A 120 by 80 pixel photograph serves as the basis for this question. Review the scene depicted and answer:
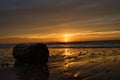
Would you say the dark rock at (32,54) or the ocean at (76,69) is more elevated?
the dark rock at (32,54)

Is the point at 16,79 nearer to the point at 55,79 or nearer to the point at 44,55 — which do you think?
the point at 55,79

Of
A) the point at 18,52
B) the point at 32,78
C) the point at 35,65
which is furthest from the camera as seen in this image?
the point at 18,52

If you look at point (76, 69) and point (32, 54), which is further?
point (32, 54)

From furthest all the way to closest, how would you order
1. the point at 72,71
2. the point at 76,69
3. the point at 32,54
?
the point at 32,54, the point at 76,69, the point at 72,71

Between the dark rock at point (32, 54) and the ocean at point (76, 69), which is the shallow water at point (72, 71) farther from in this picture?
the dark rock at point (32, 54)

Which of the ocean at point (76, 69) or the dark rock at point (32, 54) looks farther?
the dark rock at point (32, 54)

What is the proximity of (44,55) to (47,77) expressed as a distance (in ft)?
18.5

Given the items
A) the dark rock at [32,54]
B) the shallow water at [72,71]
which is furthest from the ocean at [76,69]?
the dark rock at [32,54]

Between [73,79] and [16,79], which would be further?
[16,79]

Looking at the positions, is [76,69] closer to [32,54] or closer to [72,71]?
[72,71]

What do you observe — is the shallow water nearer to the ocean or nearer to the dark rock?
the ocean

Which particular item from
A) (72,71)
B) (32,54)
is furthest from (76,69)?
(32,54)

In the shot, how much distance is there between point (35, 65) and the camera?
15.3m

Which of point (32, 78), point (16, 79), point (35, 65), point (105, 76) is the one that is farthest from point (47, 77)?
point (35, 65)
